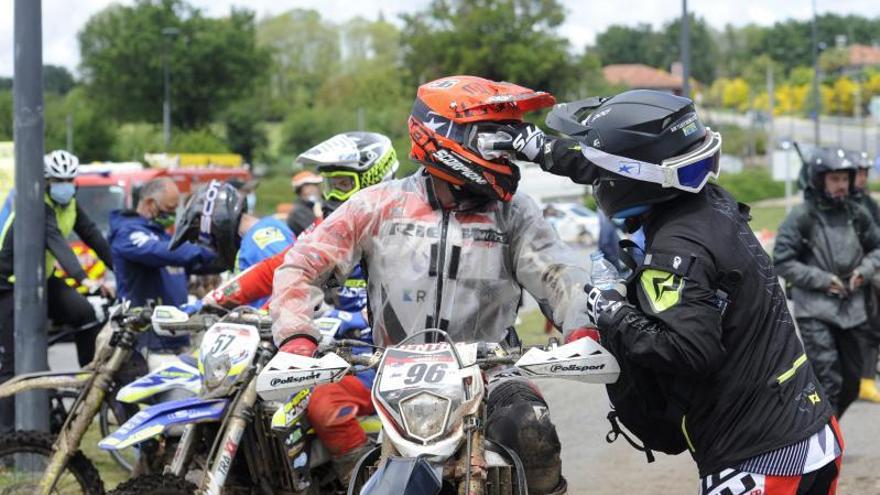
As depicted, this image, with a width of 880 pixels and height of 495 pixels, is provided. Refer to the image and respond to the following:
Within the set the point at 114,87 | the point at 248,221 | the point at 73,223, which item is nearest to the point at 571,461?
the point at 248,221

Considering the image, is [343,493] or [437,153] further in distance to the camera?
[343,493]

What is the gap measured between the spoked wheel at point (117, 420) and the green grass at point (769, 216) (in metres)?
29.0

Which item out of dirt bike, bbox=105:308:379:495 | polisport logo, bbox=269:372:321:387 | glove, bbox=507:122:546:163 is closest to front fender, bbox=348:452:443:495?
polisport logo, bbox=269:372:321:387

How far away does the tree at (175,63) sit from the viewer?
2621 inches

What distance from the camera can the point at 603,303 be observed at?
11.3 feet

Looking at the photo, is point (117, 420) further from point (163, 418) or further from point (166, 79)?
point (166, 79)

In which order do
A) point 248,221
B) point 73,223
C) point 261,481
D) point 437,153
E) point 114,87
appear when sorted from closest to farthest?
point 437,153 → point 261,481 → point 248,221 → point 73,223 → point 114,87

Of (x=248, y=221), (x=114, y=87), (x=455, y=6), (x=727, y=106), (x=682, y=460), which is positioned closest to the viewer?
(x=248, y=221)

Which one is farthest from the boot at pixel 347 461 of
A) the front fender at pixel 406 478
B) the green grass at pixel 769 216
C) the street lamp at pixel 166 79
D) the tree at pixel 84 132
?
the street lamp at pixel 166 79

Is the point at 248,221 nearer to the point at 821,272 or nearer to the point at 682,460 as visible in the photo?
the point at 682,460

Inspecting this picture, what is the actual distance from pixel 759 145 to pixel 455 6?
23994 millimetres

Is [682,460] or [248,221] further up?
[248,221]

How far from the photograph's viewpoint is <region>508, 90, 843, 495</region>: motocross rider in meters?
3.35

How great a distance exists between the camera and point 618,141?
3.58 metres
